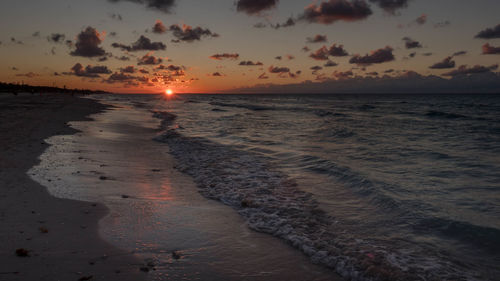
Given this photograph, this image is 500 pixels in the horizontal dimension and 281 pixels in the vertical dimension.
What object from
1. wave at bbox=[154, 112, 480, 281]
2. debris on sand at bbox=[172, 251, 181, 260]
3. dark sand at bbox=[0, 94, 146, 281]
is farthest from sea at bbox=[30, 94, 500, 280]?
dark sand at bbox=[0, 94, 146, 281]

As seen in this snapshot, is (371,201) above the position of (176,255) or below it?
below

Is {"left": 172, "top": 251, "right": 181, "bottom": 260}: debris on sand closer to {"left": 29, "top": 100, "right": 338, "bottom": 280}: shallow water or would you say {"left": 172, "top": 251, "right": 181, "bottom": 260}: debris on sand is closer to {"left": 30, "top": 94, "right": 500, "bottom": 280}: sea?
{"left": 29, "top": 100, "right": 338, "bottom": 280}: shallow water

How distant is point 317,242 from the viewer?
5566 millimetres

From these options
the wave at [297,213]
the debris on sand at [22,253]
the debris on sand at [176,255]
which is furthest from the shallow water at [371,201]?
the debris on sand at [22,253]

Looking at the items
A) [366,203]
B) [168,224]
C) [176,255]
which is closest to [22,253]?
[176,255]

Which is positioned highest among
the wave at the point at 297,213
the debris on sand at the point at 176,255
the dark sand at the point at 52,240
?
the dark sand at the point at 52,240

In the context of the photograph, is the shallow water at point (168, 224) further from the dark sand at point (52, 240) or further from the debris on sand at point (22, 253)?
the debris on sand at point (22, 253)

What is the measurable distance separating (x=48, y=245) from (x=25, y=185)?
3.55 meters

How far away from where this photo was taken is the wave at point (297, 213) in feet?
15.6

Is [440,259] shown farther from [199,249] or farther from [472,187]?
[472,187]

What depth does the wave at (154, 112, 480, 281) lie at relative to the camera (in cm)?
477

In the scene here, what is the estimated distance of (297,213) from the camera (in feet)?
23.2

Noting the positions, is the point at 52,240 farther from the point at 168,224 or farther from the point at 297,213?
the point at 297,213

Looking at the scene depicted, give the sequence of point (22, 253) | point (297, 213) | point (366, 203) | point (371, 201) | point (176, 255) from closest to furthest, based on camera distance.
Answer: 1. point (22, 253)
2. point (176, 255)
3. point (297, 213)
4. point (366, 203)
5. point (371, 201)
